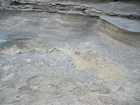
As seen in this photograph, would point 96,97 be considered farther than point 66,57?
No

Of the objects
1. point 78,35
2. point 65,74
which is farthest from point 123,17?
point 65,74

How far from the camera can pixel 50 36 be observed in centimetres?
324

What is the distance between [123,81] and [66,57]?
36.0 inches

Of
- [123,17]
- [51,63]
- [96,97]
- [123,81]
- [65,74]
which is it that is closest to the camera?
[96,97]


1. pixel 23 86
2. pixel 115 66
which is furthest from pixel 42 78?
pixel 115 66

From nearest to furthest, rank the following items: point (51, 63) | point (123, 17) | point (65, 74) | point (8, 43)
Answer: point (65, 74), point (51, 63), point (123, 17), point (8, 43)

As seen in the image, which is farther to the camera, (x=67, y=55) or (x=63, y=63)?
(x=67, y=55)

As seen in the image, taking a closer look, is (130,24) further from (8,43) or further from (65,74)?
(8,43)

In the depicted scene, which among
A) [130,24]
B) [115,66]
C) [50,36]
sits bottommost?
[115,66]

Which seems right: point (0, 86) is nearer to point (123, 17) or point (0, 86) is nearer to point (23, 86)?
point (23, 86)

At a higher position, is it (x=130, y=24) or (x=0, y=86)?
(x=130, y=24)

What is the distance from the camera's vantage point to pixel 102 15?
3.04 m

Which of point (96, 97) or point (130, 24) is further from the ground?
point (130, 24)

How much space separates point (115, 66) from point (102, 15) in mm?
920
